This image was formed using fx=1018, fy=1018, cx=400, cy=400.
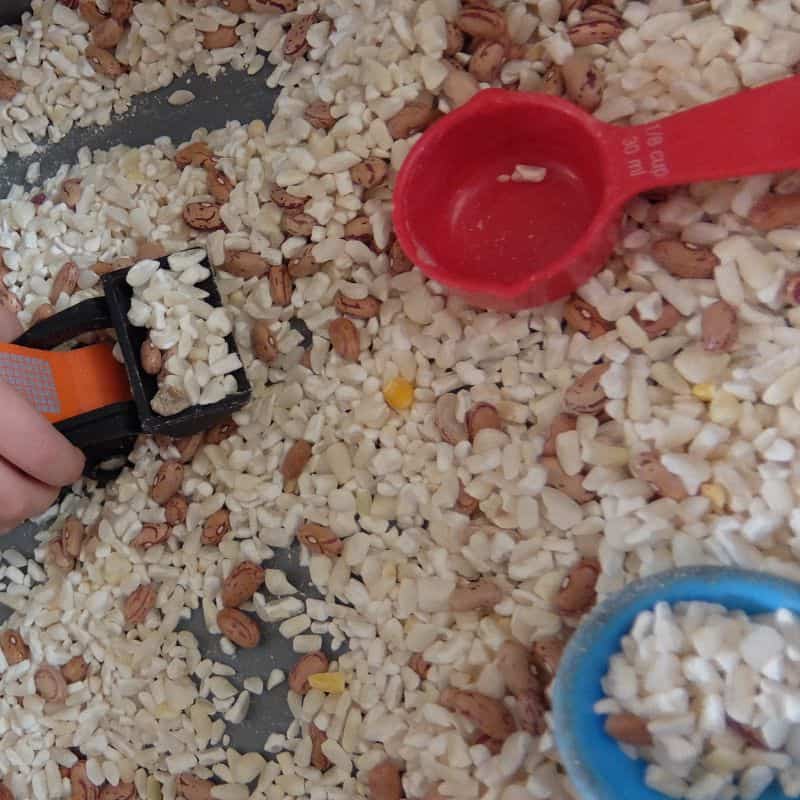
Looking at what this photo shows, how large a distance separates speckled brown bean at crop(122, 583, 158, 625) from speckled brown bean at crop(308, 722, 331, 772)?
0.57ft

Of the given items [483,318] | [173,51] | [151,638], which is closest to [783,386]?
[483,318]

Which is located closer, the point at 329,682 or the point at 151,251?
the point at 329,682

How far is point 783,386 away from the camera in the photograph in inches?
28.3

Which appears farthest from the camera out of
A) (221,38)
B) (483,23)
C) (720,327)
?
(221,38)

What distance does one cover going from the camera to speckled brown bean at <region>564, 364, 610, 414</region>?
0.76 metres

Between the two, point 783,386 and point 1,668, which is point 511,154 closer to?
point 783,386

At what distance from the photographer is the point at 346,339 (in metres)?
0.85

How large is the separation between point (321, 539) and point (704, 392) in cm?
32

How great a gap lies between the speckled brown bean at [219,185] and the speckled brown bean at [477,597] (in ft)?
1.34

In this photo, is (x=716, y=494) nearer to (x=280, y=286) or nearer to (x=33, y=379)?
(x=280, y=286)

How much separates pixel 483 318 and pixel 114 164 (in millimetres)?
402

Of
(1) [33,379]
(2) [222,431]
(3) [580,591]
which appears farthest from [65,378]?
(3) [580,591]

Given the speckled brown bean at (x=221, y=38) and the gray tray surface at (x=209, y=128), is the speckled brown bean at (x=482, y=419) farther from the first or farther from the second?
the speckled brown bean at (x=221, y=38)

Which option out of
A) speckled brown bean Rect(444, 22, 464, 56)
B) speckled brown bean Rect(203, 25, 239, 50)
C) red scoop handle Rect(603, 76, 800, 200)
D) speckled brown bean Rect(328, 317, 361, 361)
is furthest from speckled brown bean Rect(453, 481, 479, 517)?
speckled brown bean Rect(203, 25, 239, 50)
